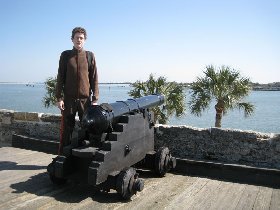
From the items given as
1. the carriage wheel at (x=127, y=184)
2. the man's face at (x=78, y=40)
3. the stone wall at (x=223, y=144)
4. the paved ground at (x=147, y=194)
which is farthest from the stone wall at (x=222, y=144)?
the man's face at (x=78, y=40)

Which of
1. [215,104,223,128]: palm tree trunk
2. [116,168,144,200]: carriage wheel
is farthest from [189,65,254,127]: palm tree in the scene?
[116,168,144,200]: carriage wheel

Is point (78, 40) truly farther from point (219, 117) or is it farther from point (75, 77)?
point (219, 117)

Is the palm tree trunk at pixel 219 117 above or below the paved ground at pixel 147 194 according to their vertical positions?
above

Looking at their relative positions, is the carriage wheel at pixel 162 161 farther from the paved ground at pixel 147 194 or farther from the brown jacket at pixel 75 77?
the brown jacket at pixel 75 77

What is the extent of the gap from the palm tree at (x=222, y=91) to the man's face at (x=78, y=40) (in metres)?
8.13

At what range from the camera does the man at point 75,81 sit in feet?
14.7

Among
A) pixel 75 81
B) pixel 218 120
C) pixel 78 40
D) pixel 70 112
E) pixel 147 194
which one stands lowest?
pixel 147 194

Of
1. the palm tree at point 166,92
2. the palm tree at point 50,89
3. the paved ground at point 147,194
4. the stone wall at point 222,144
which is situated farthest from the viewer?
the palm tree at point 50,89

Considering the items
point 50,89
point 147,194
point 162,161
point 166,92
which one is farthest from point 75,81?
point 50,89

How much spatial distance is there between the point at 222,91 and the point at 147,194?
8858mm

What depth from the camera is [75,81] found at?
4496 millimetres

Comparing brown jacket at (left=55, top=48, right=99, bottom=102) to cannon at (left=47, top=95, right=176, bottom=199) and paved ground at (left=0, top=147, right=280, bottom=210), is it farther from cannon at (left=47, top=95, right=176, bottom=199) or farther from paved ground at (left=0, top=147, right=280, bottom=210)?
paved ground at (left=0, top=147, right=280, bottom=210)

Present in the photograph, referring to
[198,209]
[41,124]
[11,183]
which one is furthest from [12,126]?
[198,209]

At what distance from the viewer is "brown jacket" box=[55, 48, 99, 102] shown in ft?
14.7
